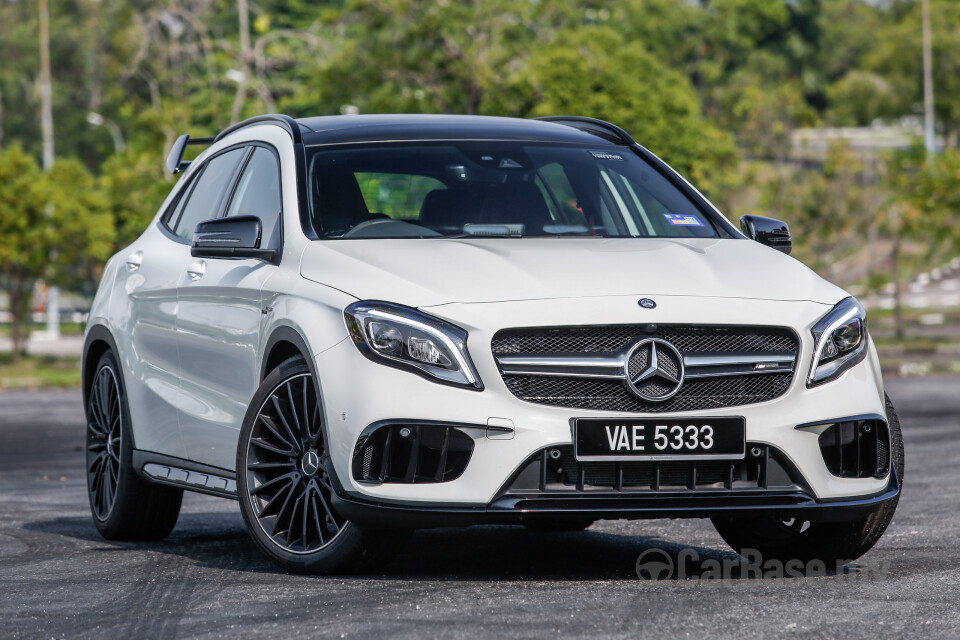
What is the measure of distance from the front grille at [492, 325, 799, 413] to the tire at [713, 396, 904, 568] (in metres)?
0.70

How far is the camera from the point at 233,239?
6289 millimetres

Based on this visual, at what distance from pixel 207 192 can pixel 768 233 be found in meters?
2.58

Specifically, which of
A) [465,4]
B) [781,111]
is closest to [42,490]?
[465,4]

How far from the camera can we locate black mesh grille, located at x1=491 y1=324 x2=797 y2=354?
5.34 meters

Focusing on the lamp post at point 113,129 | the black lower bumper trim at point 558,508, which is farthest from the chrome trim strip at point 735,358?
the lamp post at point 113,129

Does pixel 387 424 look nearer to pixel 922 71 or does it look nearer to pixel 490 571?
pixel 490 571

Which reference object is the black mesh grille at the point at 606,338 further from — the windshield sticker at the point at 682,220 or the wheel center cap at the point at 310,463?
the windshield sticker at the point at 682,220

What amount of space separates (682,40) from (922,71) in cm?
1284

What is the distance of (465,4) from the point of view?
33.5 meters

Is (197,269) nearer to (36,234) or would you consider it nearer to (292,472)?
(292,472)

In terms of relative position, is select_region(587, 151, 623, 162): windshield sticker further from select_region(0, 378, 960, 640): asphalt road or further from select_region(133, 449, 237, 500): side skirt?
select_region(133, 449, 237, 500): side skirt

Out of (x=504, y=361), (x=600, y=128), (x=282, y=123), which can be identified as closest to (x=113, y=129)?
(x=600, y=128)

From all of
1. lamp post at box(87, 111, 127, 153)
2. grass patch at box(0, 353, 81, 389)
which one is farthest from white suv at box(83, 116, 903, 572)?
lamp post at box(87, 111, 127, 153)

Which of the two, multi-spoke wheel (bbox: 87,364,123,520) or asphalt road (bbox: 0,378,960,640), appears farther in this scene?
multi-spoke wheel (bbox: 87,364,123,520)
